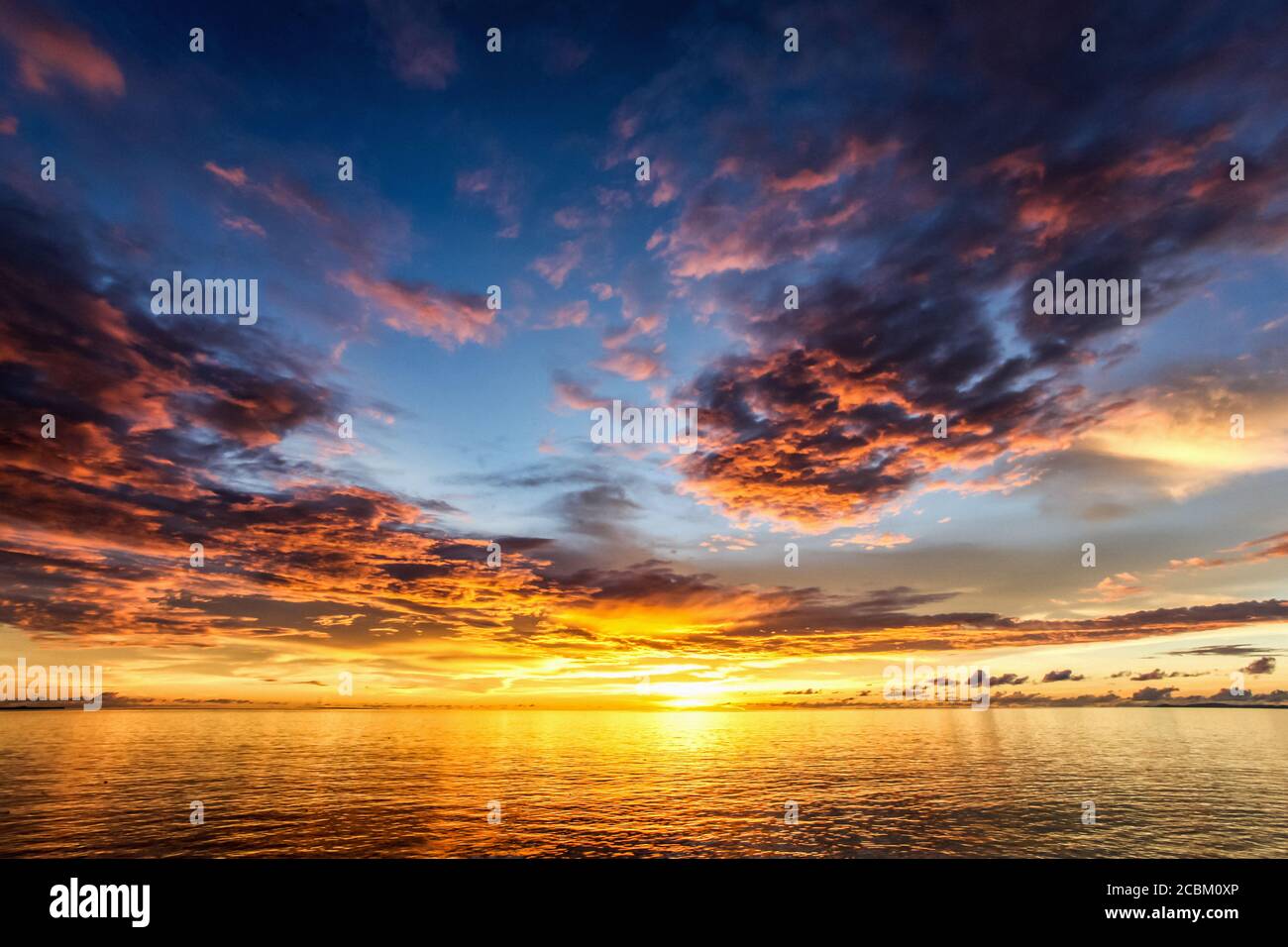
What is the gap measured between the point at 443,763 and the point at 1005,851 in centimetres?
7417

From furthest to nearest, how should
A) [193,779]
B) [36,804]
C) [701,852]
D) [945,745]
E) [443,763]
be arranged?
[945,745] → [443,763] → [193,779] → [36,804] → [701,852]

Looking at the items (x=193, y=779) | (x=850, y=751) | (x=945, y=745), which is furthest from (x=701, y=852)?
(x=945, y=745)

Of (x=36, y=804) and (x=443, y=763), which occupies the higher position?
(x=36, y=804)

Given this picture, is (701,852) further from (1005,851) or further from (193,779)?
(193,779)

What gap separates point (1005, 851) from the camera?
34781mm
